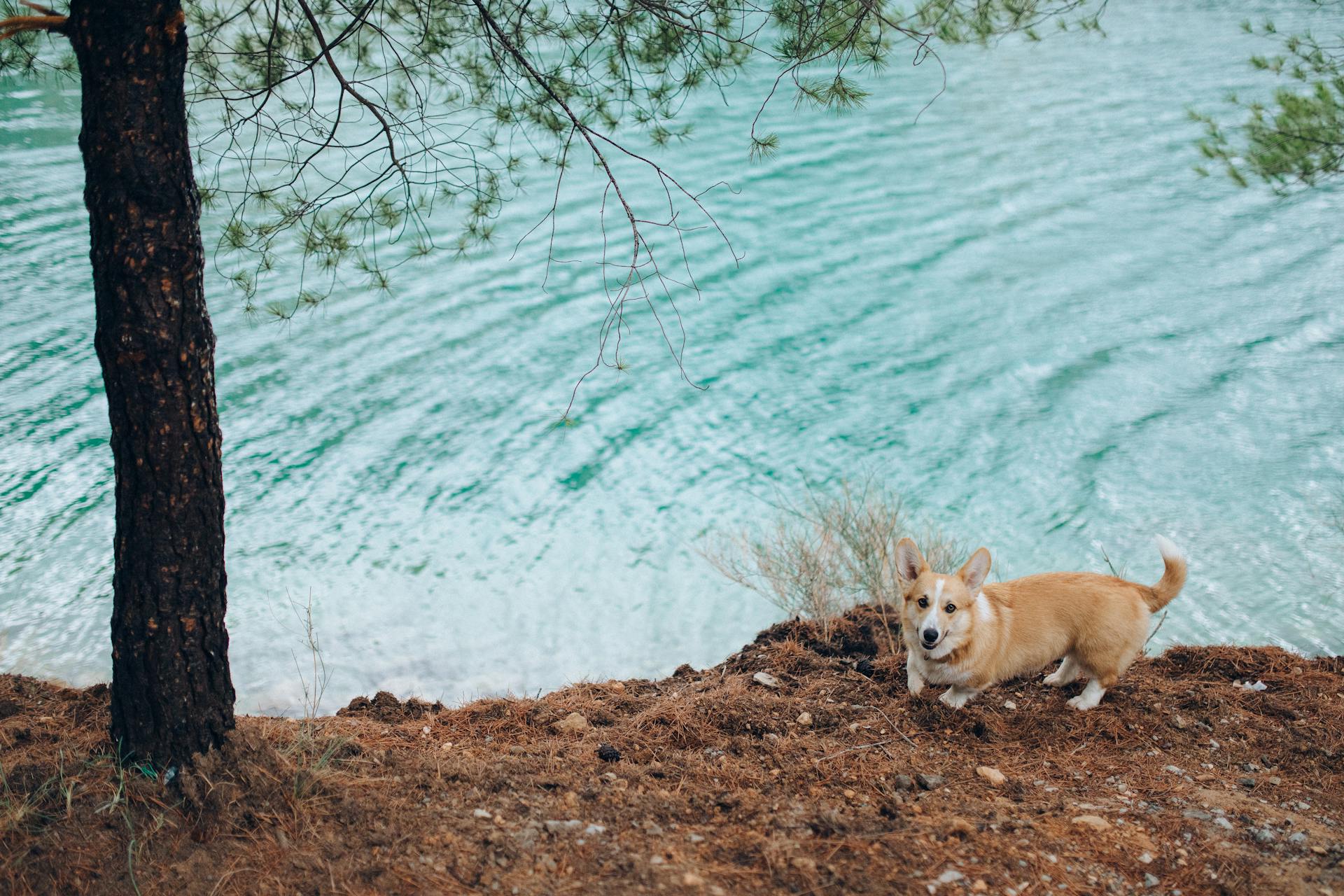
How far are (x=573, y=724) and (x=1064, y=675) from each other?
73.2 inches

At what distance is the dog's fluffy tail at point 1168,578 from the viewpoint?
375 cm

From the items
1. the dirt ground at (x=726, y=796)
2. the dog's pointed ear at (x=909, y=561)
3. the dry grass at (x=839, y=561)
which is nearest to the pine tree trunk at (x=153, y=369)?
the dirt ground at (x=726, y=796)

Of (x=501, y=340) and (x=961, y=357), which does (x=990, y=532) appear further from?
(x=501, y=340)

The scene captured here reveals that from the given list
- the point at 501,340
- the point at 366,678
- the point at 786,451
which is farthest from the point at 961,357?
the point at 366,678

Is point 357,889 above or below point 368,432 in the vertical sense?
above

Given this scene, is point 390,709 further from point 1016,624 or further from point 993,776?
point 1016,624

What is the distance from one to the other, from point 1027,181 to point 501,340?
788 centimetres

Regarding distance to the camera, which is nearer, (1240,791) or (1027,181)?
(1240,791)

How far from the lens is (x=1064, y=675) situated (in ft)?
13.4

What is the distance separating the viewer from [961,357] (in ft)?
33.9

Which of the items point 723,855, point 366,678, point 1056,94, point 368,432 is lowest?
point 366,678

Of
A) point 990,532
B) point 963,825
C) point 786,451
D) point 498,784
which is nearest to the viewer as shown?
point 963,825

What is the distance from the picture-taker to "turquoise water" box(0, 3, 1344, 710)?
6848 millimetres

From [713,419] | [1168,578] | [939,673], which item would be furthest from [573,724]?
[713,419]
